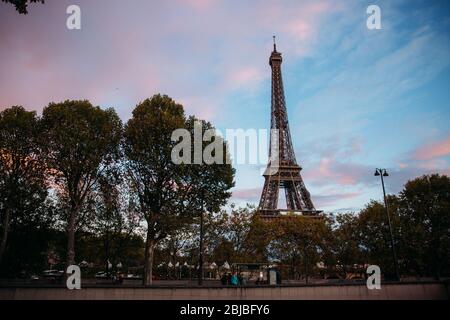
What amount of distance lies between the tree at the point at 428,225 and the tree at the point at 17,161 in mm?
45167

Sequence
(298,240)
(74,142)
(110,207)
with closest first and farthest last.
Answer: (74,142) < (110,207) < (298,240)

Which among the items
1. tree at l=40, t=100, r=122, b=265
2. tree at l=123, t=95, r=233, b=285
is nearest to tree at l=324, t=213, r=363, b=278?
tree at l=123, t=95, r=233, b=285

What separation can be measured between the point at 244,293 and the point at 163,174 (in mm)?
15532

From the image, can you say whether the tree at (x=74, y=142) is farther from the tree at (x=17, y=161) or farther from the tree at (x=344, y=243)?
the tree at (x=344, y=243)

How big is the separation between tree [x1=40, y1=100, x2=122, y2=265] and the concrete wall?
510 inches

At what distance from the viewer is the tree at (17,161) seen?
3155cm

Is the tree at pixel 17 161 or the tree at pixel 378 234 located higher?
the tree at pixel 17 161

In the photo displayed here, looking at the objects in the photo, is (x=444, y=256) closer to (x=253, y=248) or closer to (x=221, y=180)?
(x=253, y=248)

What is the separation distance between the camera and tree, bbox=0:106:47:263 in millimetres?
31547

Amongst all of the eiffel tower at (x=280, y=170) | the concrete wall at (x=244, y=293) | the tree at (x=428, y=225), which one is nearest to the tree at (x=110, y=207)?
the concrete wall at (x=244, y=293)

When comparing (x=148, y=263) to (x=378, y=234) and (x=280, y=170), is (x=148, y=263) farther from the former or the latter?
(x=280, y=170)

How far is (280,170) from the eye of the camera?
71812 mm

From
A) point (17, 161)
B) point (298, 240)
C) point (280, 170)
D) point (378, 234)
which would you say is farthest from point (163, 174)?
point (280, 170)
